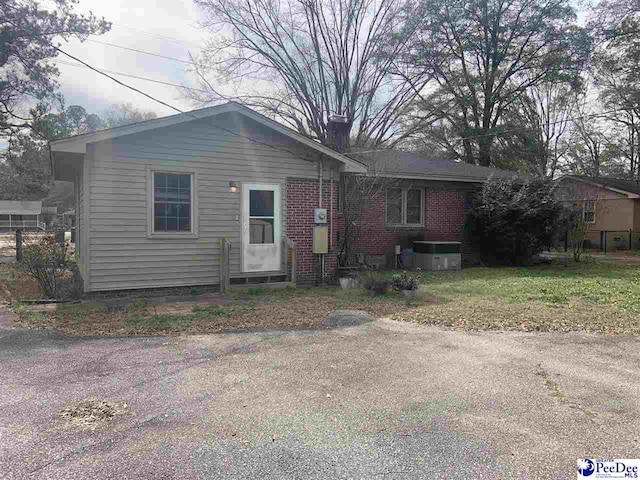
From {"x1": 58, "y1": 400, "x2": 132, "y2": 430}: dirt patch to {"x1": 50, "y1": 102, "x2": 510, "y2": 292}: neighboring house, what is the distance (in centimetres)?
533

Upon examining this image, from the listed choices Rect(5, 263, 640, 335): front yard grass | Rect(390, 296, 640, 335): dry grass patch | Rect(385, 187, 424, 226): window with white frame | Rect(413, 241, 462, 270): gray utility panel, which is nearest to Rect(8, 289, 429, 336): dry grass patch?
Rect(5, 263, 640, 335): front yard grass

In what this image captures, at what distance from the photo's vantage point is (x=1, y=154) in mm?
25141

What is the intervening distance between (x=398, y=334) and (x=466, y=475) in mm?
3478

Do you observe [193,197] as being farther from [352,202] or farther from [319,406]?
[319,406]

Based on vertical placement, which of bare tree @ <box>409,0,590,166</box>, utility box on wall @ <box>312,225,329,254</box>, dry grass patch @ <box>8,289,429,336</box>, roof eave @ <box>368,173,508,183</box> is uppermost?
bare tree @ <box>409,0,590,166</box>

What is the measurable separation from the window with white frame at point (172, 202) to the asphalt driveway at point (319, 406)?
3.64 metres

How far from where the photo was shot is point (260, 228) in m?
10.1

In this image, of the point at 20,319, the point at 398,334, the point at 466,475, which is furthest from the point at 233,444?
the point at 20,319

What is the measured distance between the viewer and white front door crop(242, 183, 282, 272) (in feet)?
32.4

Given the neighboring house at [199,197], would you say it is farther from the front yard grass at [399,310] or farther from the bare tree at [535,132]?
the bare tree at [535,132]

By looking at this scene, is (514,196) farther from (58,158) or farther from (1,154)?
(1,154)

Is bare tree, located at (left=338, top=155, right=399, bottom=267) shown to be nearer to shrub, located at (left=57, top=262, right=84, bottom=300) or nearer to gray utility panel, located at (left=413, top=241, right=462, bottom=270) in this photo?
gray utility panel, located at (left=413, top=241, right=462, bottom=270)

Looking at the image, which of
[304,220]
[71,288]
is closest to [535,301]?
[304,220]

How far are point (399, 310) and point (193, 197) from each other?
15.4 ft
